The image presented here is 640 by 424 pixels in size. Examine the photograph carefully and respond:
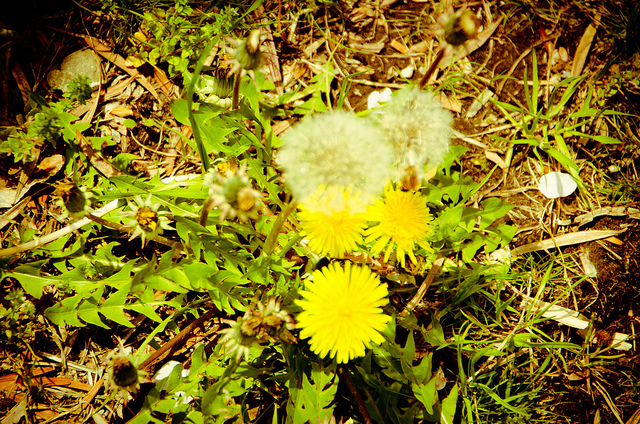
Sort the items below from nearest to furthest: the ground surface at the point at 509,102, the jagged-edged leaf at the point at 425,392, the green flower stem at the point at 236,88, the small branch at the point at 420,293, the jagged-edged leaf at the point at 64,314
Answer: the green flower stem at the point at 236,88, the jagged-edged leaf at the point at 425,392, the jagged-edged leaf at the point at 64,314, the small branch at the point at 420,293, the ground surface at the point at 509,102

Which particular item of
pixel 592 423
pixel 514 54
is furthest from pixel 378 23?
pixel 592 423

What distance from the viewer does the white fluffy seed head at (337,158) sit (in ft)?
3.97

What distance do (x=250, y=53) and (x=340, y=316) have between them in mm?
973

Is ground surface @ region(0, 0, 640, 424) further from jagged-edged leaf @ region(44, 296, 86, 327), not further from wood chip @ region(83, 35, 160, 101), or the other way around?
jagged-edged leaf @ region(44, 296, 86, 327)

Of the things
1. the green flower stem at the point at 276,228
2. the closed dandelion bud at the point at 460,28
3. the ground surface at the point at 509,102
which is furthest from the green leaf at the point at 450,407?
the closed dandelion bud at the point at 460,28

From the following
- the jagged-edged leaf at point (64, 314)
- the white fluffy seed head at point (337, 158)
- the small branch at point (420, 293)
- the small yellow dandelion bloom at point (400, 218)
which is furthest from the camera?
the small branch at point (420, 293)

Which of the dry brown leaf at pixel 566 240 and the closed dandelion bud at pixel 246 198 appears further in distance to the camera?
the dry brown leaf at pixel 566 240

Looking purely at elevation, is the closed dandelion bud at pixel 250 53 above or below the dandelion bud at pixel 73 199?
above

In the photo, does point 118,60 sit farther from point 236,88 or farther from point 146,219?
point 146,219

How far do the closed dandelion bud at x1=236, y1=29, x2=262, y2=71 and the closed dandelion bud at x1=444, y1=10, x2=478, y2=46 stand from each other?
598 millimetres

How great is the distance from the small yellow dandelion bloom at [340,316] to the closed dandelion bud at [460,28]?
86cm

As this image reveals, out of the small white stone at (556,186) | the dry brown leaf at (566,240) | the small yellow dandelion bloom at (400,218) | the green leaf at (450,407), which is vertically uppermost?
the small yellow dandelion bloom at (400,218)

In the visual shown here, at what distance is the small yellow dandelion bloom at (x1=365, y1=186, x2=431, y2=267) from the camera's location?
1.46 metres

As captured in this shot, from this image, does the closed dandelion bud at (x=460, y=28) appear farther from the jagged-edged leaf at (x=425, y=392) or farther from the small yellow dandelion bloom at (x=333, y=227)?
the jagged-edged leaf at (x=425, y=392)
